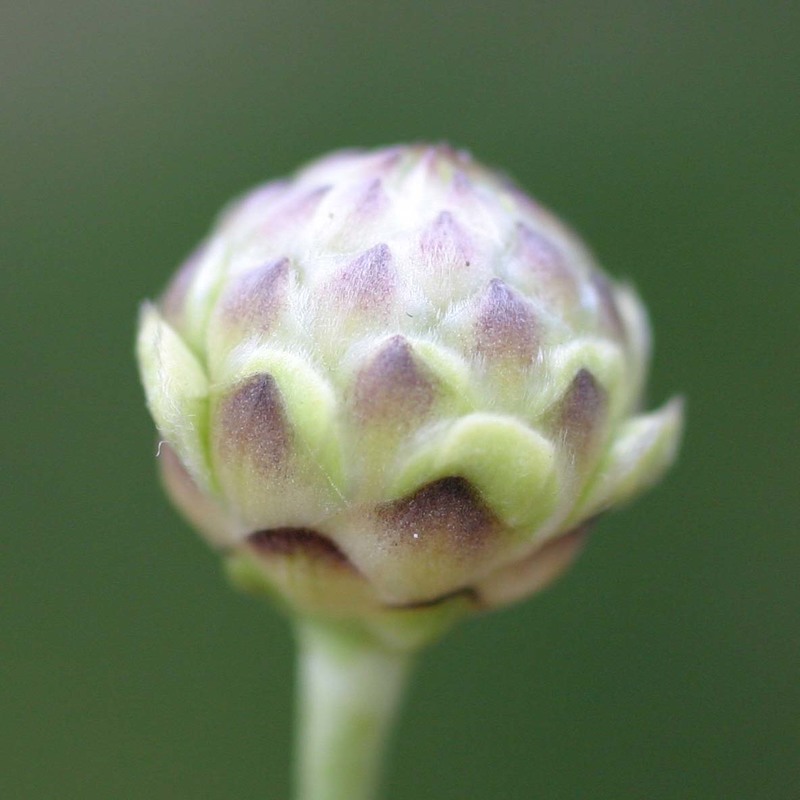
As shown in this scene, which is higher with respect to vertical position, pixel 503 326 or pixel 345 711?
pixel 503 326

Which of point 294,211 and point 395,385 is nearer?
point 395,385

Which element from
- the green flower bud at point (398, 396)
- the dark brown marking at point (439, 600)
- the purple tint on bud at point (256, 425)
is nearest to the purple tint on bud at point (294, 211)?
the green flower bud at point (398, 396)

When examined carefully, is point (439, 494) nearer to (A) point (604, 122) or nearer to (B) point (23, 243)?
(B) point (23, 243)

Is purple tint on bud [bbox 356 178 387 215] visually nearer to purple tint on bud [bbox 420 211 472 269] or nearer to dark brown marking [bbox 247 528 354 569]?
purple tint on bud [bbox 420 211 472 269]

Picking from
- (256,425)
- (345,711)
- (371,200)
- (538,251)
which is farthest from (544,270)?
(345,711)

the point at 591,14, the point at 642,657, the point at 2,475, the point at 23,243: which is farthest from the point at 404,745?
the point at 591,14

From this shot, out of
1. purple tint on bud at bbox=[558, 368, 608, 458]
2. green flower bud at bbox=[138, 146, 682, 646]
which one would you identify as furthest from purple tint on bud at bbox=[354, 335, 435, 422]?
purple tint on bud at bbox=[558, 368, 608, 458]

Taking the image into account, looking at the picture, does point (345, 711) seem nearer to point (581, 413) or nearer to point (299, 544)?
point (299, 544)
